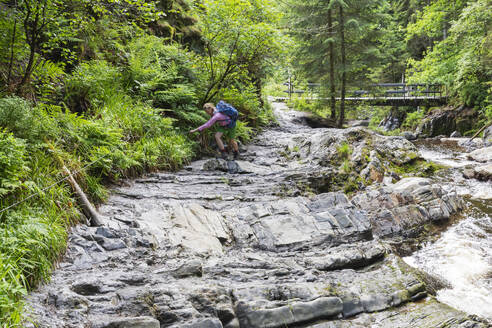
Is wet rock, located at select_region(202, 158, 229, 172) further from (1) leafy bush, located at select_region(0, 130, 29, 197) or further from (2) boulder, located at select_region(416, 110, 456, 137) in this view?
(2) boulder, located at select_region(416, 110, 456, 137)

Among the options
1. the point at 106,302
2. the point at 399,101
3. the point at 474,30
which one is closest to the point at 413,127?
the point at 399,101

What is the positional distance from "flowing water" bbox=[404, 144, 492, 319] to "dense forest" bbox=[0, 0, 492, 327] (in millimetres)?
4662

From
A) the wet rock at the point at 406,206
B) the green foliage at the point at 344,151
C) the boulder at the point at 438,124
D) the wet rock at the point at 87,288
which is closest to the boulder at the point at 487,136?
the boulder at the point at 438,124

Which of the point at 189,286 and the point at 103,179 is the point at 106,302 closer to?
the point at 189,286

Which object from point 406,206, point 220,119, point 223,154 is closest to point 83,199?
point 220,119

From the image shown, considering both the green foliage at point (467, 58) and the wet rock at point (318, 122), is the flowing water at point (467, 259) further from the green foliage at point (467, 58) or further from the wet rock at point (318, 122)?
the green foliage at point (467, 58)

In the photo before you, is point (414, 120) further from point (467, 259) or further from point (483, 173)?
point (467, 259)

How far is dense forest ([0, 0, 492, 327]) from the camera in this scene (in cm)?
318

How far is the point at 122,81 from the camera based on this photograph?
26.1ft

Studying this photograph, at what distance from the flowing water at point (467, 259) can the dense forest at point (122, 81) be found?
4662 mm

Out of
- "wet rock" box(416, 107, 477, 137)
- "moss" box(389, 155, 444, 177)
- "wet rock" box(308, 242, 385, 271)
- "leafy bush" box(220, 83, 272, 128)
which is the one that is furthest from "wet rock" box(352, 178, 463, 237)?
"wet rock" box(416, 107, 477, 137)

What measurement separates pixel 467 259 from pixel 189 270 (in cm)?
428

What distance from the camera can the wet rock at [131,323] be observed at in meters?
2.42

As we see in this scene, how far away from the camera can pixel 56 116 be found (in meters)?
5.03
